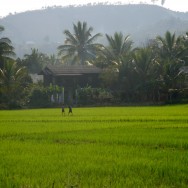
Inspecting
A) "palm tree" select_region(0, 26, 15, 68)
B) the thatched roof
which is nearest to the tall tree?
"palm tree" select_region(0, 26, 15, 68)

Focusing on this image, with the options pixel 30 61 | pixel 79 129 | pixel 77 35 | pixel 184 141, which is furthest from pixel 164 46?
pixel 184 141

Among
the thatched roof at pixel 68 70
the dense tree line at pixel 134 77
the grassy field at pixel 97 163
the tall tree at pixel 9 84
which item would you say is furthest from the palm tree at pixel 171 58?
the grassy field at pixel 97 163

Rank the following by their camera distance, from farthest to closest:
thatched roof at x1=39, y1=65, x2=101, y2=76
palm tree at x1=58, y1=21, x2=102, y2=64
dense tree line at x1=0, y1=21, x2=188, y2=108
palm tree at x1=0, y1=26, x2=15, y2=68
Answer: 1. palm tree at x1=58, y1=21, x2=102, y2=64
2. thatched roof at x1=39, y1=65, x2=101, y2=76
3. palm tree at x1=0, y1=26, x2=15, y2=68
4. dense tree line at x1=0, y1=21, x2=188, y2=108

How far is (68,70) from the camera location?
39781 millimetres

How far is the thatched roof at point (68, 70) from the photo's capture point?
1526 inches

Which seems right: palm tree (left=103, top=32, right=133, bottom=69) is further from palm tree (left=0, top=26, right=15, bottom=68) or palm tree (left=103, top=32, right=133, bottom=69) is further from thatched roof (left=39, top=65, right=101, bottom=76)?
palm tree (left=0, top=26, right=15, bottom=68)

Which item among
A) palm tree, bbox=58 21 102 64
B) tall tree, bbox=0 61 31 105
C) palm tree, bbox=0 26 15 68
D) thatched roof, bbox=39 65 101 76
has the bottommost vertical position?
tall tree, bbox=0 61 31 105

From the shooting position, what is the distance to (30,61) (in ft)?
167

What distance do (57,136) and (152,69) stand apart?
2509 cm

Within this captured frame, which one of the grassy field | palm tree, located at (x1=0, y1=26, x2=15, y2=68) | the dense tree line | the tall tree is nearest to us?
the grassy field

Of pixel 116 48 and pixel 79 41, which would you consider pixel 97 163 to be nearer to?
pixel 116 48

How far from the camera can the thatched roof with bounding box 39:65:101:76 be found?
38750 millimetres

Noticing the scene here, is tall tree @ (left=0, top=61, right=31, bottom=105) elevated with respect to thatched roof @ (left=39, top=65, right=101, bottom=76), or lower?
lower

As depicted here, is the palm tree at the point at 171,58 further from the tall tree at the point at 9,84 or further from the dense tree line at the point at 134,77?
the tall tree at the point at 9,84
